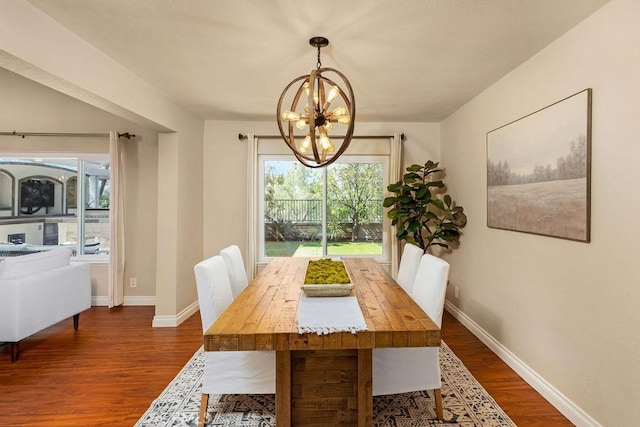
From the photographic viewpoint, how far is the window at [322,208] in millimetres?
4285

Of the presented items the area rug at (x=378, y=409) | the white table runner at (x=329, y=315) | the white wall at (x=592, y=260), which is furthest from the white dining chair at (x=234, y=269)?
the white wall at (x=592, y=260)

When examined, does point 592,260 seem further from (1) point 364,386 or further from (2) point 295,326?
(2) point 295,326

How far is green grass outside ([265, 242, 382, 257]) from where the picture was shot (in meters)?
4.33

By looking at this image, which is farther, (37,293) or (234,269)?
(37,293)

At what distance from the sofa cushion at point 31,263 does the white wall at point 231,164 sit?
150cm

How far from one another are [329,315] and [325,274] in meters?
0.65

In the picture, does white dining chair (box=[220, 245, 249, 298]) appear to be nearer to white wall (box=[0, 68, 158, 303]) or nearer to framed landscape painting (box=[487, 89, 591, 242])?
white wall (box=[0, 68, 158, 303])

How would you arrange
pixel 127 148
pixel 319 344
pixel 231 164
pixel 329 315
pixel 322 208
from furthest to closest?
pixel 322 208 → pixel 231 164 → pixel 127 148 → pixel 329 315 → pixel 319 344

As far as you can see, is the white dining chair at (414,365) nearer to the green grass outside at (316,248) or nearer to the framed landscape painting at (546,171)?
the framed landscape painting at (546,171)

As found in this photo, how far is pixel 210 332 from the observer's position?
4.45ft

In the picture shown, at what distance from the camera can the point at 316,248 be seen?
436 cm

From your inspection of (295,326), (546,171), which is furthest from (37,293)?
(546,171)

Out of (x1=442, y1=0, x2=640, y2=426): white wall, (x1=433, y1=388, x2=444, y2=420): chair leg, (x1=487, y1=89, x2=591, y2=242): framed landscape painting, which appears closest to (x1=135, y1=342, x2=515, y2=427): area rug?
(x1=433, y1=388, x2=444, y2=420): chair leg

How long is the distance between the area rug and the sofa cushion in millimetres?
1742
